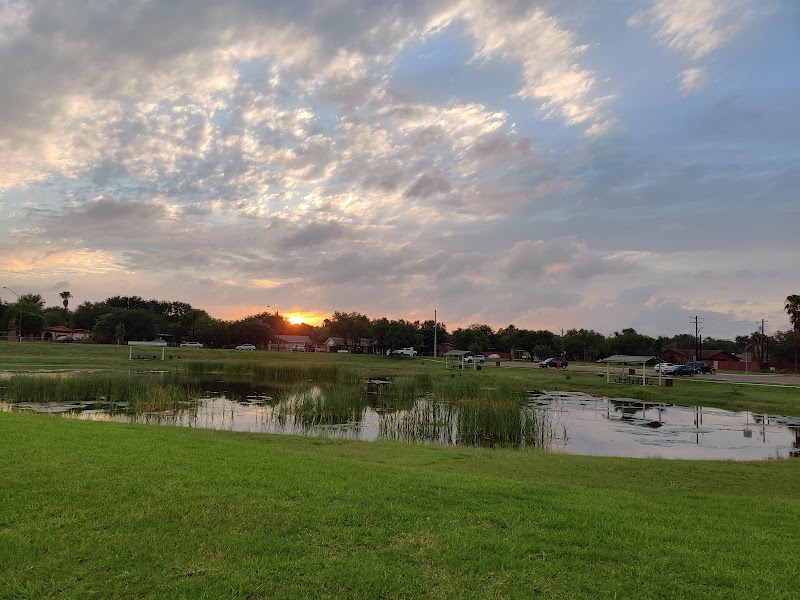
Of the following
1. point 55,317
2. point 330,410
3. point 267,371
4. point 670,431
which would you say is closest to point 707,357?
point 267,371

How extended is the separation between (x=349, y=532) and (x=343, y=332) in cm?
9624

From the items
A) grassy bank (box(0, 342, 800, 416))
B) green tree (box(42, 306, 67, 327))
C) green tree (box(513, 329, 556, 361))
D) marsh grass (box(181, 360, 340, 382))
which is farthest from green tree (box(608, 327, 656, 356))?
green tree (box(42, 306, 67, 327))

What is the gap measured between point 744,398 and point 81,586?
33843mm

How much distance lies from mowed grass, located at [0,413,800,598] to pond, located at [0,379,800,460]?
779cm

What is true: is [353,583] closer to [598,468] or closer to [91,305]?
[598,468]

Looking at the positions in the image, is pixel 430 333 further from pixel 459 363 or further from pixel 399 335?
pixel 459 363

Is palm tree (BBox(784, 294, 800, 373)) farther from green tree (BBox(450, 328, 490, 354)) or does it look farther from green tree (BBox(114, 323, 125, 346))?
green tree (BBox(114, 323, 125, 346))

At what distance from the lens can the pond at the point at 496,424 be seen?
1688cm

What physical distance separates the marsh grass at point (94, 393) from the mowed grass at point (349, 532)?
12.3 meters

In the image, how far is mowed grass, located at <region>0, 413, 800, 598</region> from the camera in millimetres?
4711

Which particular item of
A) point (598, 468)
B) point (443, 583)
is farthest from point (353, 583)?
point (598, 468)

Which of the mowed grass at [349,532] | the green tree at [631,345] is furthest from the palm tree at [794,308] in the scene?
the mowed grass at [349,532]

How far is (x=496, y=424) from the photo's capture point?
18.3 metres

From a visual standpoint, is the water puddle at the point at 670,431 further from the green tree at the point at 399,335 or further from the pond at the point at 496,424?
the green tree at the point at 399,335
